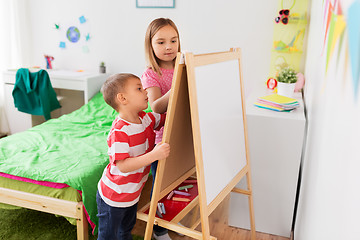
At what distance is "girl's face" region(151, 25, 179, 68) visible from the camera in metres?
1.62

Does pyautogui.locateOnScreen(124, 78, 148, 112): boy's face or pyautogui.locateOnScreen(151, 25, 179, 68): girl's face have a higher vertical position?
pyautogui.locateOnScreen(151, 25, 179, 68): girl's face

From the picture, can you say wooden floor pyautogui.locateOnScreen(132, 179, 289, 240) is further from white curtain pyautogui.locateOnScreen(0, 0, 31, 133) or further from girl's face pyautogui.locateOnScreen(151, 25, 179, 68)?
white curtain pyautogui.locateOnScreen(0, 0, 31, 133)

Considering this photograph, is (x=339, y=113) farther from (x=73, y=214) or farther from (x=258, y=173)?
(x=73, y=214)

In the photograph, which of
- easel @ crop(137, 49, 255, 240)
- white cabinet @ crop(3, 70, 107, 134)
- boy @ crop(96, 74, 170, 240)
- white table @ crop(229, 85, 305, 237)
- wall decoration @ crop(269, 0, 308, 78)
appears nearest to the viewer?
easel @ crop(137, 49, 255, 240)

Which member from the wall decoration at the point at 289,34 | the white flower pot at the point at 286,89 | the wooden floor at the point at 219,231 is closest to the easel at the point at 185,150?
the wooden floor at the point at 219,231

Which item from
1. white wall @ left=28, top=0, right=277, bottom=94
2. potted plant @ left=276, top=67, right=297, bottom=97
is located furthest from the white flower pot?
white wall @ left=28, top=0, right=277, bottom=94

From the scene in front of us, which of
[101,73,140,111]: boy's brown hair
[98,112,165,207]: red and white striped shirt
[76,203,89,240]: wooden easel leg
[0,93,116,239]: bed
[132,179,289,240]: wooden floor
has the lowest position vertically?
[132,179,289,240]: wooden floor

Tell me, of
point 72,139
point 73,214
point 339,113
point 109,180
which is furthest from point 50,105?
point 339,113

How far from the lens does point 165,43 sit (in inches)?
64.5

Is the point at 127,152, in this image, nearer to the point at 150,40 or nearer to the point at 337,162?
the point at 150,40

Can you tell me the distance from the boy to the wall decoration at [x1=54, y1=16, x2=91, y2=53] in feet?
8.04

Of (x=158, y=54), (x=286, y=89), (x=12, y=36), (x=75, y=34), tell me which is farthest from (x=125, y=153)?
(x=12, y=36)

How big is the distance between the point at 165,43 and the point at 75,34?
7.98 feet

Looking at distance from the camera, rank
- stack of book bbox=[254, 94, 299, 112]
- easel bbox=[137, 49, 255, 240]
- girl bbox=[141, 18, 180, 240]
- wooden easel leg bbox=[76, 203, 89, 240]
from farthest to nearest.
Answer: stack of book bbox=[254, 94, 299, 112], wooden easel leg bbox=[76, 203, 89, 240], girl bbox=[141, 18, 180, 240], easel bbox=[137, 49, 255, 240]
